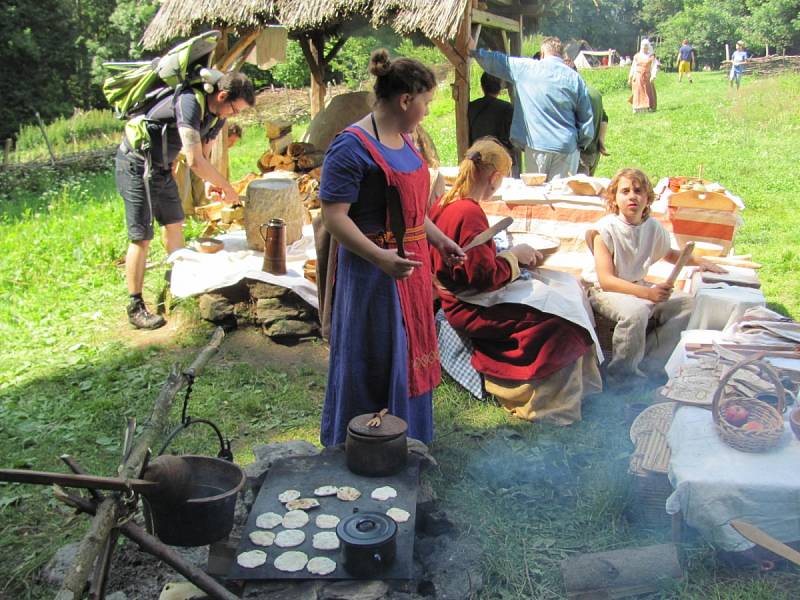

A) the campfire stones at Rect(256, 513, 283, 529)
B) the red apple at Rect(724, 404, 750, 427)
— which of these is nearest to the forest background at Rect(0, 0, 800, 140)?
the red apple at Rect(724, 404, 750, 427)

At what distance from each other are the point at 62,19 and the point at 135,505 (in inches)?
1158

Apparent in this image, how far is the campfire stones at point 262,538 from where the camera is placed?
8.67 ft

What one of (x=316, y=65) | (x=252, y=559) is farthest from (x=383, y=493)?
(x=316, y=65)

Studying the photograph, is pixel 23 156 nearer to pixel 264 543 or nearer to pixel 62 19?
pixel 62 19

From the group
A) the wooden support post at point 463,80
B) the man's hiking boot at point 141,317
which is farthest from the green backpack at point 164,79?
the wooden support post at point 463,80

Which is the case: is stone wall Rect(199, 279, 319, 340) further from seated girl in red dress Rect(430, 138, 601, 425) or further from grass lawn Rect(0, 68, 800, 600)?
seated girl in red dress Rect(430, 138, 601, 425)

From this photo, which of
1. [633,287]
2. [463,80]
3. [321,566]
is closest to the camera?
[321,566]

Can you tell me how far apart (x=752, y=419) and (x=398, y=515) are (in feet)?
4.88

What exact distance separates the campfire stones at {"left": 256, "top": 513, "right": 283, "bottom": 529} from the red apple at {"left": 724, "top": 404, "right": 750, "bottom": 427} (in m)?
1.85

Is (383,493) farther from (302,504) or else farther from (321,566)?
(321,566)

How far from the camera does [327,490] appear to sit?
9.59 feet

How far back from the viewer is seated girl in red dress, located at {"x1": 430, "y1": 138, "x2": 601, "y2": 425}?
4164 mm

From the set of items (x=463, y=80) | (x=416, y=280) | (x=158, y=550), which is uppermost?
(x=463, y=80)

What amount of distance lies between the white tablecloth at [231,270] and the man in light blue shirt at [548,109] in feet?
8.52
